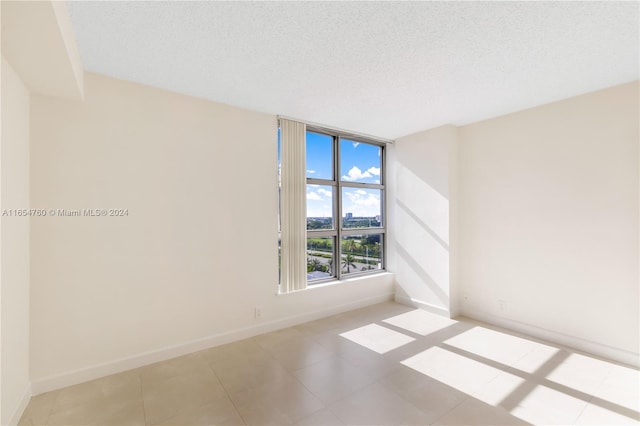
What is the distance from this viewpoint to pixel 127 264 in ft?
9.16

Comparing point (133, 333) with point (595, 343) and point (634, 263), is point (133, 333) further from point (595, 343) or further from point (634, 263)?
point (634, 263)

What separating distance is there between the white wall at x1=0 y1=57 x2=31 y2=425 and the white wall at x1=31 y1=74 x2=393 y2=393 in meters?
0.14

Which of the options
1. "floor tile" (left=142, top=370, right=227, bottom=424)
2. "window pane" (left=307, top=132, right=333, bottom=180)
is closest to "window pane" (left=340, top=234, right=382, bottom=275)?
"window pane" (left=307, top=132, right=333, bottom=180)

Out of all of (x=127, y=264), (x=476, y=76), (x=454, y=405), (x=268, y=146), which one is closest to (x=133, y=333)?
(x=127, y=264)

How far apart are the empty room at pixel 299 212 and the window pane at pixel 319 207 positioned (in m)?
0.06

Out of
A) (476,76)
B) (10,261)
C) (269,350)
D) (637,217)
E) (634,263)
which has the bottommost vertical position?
(269,350)

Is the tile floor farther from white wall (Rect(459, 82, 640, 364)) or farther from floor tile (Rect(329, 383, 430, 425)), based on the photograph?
white wall (Rect(459, 82, 640, 364))

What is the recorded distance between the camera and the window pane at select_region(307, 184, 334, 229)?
4.36 meters

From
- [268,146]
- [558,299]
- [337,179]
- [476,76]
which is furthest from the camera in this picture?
[337,179]

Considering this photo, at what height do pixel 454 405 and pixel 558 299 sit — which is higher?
pixel 558 299

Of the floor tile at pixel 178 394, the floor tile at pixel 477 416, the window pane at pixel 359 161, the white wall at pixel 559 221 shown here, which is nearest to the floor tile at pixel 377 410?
the floor tile at pixel 477 416

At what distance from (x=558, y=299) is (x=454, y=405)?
2162mm

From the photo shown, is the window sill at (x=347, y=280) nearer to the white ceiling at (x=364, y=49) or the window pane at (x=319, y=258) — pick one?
the window pane at (x=319, y=258)

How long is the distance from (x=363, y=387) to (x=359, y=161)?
11.4 ft
